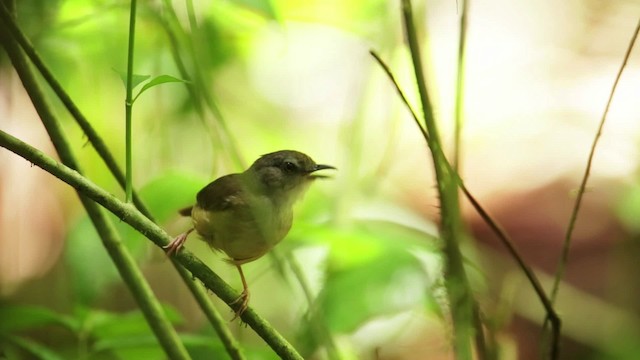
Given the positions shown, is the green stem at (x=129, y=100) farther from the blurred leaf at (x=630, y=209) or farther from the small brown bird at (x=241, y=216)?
the blurred leaf at (x=630, y=209)

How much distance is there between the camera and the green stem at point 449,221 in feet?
1.69

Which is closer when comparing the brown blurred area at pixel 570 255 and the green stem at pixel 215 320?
the green stem at pixel 215 320

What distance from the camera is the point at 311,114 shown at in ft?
4.94

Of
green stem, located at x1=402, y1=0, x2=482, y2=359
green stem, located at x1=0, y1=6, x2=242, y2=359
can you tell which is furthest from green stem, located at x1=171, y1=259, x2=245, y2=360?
green stem, located at x1=402, y1=0, x2=482, y2=359

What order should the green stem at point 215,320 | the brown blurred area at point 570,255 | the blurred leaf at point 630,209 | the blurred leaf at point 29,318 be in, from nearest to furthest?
1. the green stem at point 215,320
2. the blurred leaf at point 29,318
3. the blurred leaf at point 630,209
4. the brown blurred area at point 570,255

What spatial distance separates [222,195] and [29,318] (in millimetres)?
242

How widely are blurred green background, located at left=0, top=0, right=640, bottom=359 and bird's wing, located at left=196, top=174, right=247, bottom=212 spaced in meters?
0.05

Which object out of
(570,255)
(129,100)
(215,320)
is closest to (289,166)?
(215,320)

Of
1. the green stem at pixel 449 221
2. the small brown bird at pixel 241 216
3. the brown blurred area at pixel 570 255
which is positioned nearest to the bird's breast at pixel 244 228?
the small brown bird at pixel 241 216

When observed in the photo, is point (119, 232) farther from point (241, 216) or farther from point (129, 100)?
point (129, 100)

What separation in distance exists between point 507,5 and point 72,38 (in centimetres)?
94

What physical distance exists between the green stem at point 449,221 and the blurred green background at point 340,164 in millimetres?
76

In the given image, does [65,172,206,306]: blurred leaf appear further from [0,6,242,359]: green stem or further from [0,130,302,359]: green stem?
[0,130,302,359]: green stem

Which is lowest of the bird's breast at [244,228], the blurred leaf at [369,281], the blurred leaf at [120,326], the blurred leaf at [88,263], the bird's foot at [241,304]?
the blurred leaf at [369,281]
